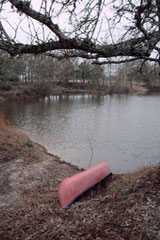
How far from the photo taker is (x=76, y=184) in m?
6.20

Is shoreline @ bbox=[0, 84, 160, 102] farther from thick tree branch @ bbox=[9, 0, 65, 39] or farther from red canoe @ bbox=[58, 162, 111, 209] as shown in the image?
thick tree branch @ bbox=[9, 0, 65, 39]

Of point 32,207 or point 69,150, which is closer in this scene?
point 32,207

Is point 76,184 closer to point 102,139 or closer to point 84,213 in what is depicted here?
point 84,213

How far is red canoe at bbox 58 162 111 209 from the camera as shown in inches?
223

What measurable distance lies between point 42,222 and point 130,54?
3403 millimetres

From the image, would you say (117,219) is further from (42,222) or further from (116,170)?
(116,170)

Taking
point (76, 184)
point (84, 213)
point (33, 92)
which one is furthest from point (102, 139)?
point (33, 92)

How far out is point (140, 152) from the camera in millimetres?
13508

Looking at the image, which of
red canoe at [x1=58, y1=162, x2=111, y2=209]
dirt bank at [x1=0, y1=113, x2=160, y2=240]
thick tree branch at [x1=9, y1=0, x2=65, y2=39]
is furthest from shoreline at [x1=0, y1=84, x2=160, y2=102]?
thick tree branch at [x1=9, y1=0, x2=65, y2=39]

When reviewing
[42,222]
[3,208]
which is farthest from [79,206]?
[3,208]

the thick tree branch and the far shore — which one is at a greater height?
the thick tree branch

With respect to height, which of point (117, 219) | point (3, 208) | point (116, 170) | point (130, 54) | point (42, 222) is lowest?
point (116, 170)

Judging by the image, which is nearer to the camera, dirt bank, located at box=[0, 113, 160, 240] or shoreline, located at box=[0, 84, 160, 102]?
dirt bank, located at box=[0, 113, 160, 240]

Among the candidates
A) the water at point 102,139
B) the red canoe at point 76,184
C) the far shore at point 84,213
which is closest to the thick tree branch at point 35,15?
the far shore at point 84,213
